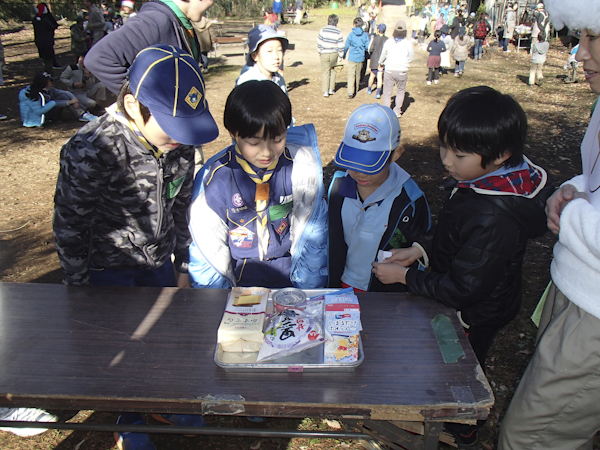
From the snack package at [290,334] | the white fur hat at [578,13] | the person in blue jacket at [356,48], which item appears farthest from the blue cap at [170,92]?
the person in blue jacket at [356,48]

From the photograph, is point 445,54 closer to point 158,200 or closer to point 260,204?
point 260,204

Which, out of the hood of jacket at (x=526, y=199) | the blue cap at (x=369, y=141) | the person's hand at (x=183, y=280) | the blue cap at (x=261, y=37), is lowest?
the person's hand at (x=183, y=280)

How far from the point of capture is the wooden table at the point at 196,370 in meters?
1.32

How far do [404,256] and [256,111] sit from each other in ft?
3.08

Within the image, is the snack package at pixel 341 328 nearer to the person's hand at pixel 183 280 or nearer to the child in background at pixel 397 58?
the person's hand at pixel 183 280

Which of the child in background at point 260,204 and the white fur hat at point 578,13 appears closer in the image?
the white fur hat at point 578,13

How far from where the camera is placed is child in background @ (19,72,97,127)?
299 inches

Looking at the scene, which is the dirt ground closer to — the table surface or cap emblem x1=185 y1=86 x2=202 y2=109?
the table surface

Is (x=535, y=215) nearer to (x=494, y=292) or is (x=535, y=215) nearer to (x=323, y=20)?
(x=494, y=292)

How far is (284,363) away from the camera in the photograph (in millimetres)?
1431

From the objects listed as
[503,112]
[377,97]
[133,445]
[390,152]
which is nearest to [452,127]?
[503,112]

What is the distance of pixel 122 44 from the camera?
301 cm

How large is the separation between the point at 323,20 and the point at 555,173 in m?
22.9

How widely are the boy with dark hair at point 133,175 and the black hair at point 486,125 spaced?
3.26ft
